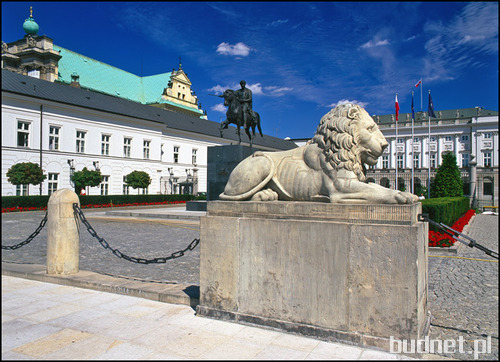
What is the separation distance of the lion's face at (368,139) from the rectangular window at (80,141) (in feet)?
131

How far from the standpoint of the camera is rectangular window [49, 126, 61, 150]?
36.8 m

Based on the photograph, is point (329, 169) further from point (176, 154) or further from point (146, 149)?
point (176, 154)

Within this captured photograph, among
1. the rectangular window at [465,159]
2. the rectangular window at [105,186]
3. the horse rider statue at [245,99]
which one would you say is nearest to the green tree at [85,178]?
the rectangular window at [105,186]

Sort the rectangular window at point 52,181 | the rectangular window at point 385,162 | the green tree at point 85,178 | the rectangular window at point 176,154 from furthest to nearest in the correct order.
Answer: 1. the rectangular window at point 385,162
2. the rectangular window at point 176,154
3. the rectangular window at point 52,181
4. the green tree at point 85,178

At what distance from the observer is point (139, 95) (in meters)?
68.3

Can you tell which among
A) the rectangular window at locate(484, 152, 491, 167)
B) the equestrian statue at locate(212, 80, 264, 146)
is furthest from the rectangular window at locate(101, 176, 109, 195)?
the rectangular window at locate(484, 152, 491, 167)

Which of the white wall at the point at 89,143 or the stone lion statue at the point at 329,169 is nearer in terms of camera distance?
the stone lion statue at the point at 329,169

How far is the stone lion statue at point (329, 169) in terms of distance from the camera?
13.9 ft

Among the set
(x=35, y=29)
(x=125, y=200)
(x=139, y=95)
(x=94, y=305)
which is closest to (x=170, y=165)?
(x=125, y=200)

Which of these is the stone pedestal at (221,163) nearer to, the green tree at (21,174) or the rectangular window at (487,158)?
the green tree at (21,174)

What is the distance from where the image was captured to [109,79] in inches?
2472

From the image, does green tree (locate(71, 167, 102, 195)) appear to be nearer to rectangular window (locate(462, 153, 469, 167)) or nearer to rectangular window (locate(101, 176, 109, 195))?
rectangular window (locate(101, 176, 109, 195))
